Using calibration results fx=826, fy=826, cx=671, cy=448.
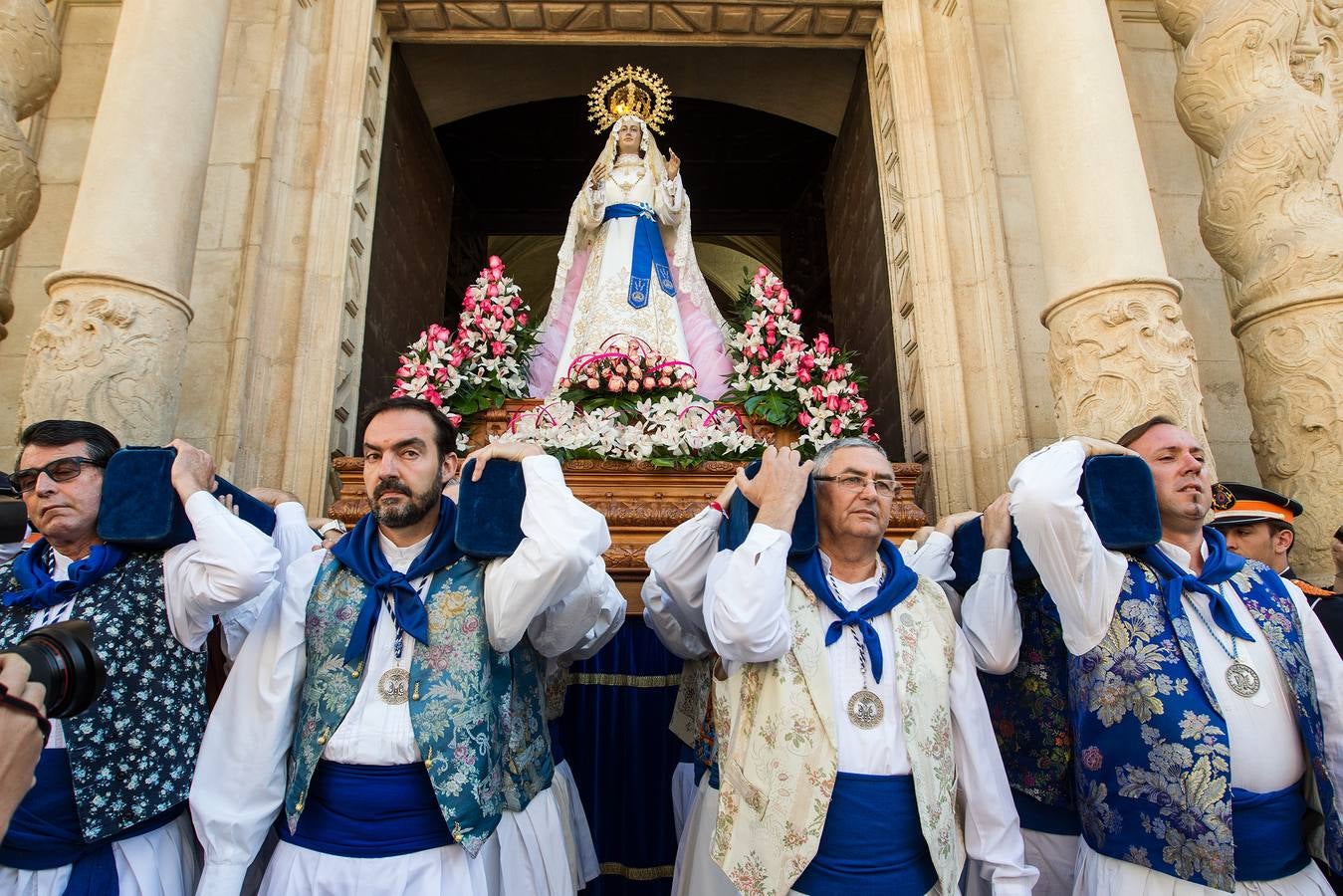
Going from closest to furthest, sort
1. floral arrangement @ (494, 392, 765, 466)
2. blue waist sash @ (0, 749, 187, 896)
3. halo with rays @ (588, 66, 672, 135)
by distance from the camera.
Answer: blue waist sash @ (0, 749, 187, 896) < floral arrangement @ (494, 392, 765, 466) < halo with rays @ (588, 66, 672, 135)

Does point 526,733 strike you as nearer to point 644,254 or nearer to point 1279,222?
point 1279,222

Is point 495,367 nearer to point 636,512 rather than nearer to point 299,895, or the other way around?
point 636,512

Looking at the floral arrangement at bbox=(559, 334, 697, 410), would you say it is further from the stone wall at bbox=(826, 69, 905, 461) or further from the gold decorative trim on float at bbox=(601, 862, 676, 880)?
the gold decorative trim on float at bbox=(601, 862, 676, 880)

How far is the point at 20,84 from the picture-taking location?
4.07 meters

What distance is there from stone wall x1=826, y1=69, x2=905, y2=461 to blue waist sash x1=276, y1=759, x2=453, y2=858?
4.13 m

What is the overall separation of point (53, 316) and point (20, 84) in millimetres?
1421

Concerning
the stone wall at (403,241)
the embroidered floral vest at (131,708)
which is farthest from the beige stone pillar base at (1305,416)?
the stone wall at (403,241)

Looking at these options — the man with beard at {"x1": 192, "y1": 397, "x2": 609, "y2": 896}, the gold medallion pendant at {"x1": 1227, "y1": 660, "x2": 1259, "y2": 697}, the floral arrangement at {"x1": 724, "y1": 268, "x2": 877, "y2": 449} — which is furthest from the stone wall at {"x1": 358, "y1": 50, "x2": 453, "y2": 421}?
the gold medallion pendant at {"x1": 1227, "y1": 660, "x2": 1259, "y2": 697}

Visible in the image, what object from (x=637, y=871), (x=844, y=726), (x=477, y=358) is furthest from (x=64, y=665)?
(x=477, y=358)

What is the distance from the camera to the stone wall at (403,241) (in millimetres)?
5727

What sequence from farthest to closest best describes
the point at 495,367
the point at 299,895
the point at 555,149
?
1. the point at 555,149
2. the point at 495,367
3. the point at 299,895

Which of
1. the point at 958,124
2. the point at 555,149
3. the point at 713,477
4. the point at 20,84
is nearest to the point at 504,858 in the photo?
the point at 713,477

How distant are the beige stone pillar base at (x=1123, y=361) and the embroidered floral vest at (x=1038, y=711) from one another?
4.73 feet

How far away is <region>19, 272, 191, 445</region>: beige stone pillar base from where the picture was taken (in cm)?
343
